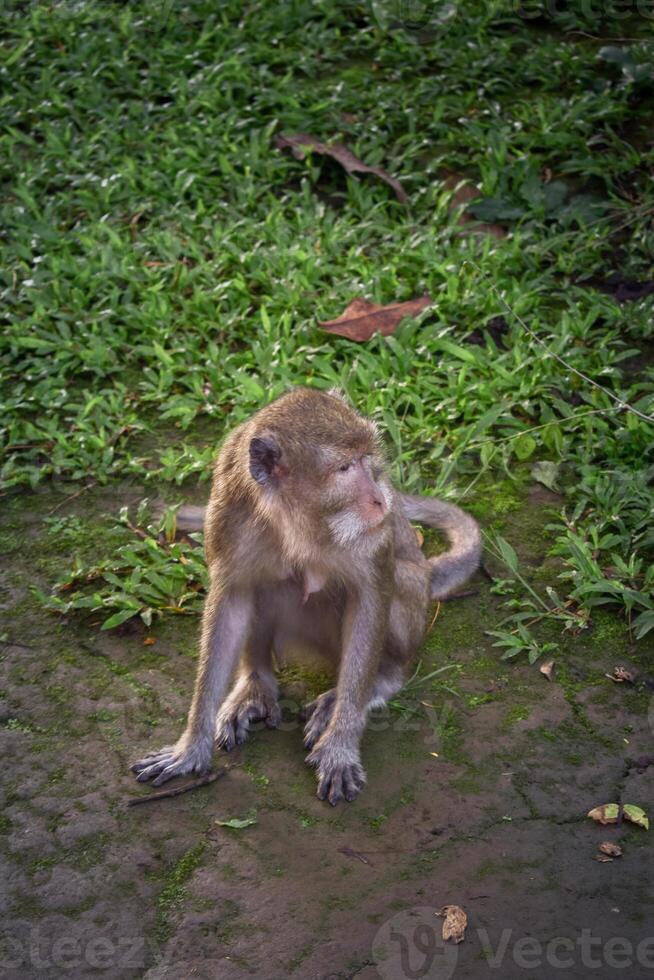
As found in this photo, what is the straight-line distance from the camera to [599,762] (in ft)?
12.7

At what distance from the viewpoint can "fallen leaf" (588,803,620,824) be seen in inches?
143

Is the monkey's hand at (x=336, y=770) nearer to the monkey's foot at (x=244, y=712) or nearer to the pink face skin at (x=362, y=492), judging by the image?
the monkey's foot at (x=244, y=712)

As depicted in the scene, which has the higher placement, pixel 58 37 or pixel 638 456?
pixel 58 37

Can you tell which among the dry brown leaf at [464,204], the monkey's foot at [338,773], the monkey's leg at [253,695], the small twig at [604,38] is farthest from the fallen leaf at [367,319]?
the monkey's foot at [338,773]

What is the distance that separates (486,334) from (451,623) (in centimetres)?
188

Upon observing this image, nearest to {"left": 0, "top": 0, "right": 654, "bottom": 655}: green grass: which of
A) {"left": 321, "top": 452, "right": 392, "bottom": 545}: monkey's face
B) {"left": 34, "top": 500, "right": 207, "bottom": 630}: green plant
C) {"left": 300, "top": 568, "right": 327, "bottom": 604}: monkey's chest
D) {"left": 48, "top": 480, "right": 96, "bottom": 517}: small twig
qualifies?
{"left": 48, "top": 480, "right": 96, "bottom": 517}: small twig

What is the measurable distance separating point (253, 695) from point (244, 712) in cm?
9

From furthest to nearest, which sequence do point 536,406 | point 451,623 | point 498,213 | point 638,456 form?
point 498,213
point 536,406
point 638,456
point 451,623

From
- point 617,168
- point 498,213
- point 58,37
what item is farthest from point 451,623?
point 58,37

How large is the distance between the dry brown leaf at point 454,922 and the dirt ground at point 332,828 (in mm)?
20

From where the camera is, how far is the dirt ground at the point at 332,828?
3254 mm

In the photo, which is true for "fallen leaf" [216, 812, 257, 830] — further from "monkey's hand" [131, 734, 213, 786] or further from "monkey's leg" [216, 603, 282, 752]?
"monkey's leg" [216, 603, 282, 752]

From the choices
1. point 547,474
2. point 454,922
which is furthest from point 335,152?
point 454,922

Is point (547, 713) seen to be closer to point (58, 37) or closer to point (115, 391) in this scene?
point (115, 391)
